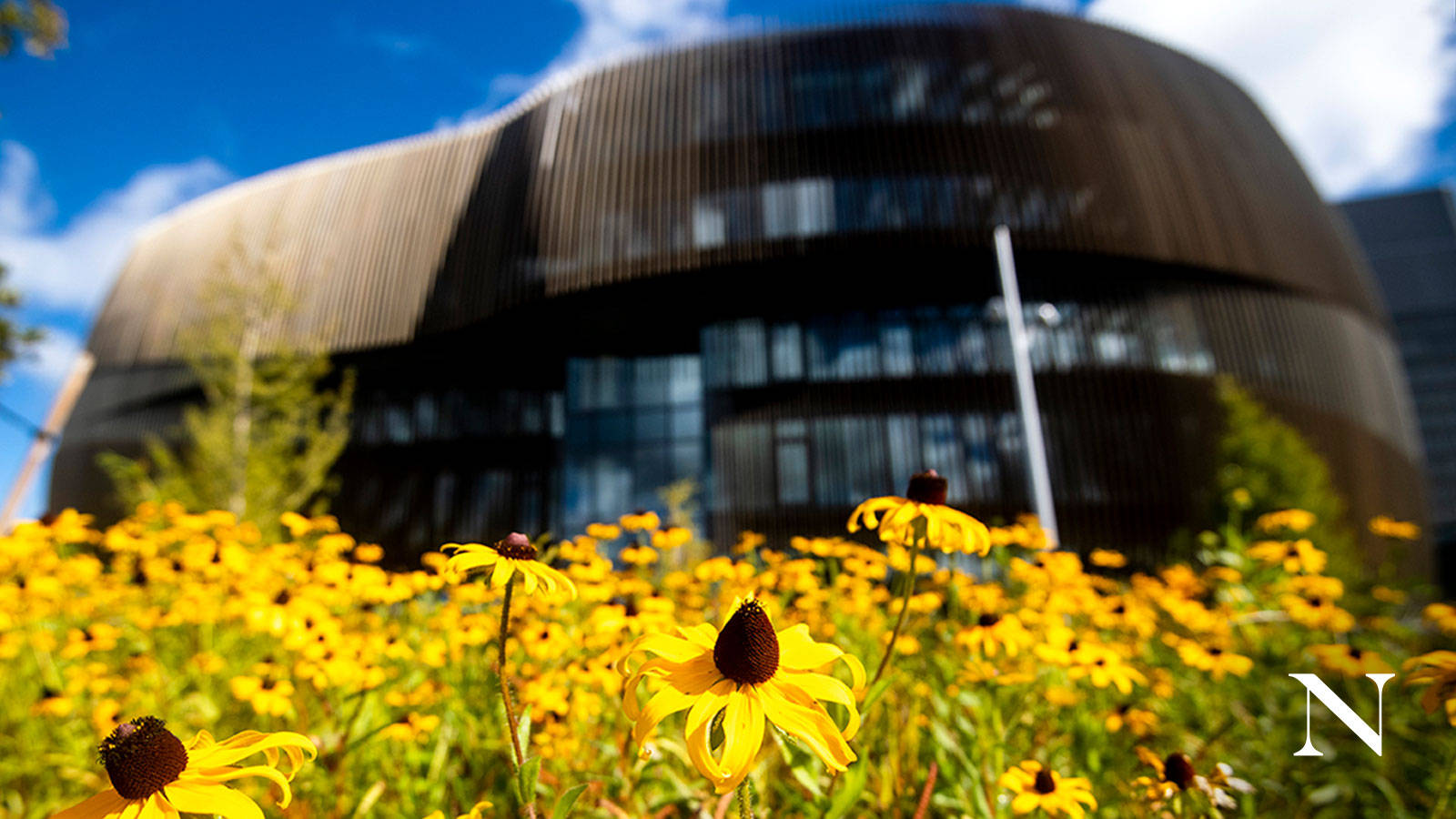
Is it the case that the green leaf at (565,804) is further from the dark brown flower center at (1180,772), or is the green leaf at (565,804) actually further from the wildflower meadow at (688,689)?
the dark brown flower center at (1180,772)

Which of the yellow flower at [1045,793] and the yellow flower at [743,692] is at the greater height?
the yellow flower at [743,692]

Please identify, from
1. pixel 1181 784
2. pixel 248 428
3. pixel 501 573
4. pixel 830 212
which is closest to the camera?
pixel 501 573

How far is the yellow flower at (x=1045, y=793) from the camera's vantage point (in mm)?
1507

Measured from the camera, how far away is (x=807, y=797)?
1.83 m

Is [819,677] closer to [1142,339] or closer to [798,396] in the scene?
[798,396]

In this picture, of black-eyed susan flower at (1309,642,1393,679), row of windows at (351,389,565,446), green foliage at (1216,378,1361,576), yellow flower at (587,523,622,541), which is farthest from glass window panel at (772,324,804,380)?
black-eyed susan flower at (1309,642,1393,679)

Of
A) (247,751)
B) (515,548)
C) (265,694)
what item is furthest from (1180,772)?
(265,694)

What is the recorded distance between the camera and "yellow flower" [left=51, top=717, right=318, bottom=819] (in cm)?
82

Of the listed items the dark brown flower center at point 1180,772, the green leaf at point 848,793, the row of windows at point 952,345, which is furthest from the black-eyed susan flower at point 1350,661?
the row of windows at point 952,345

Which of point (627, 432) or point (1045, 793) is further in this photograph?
point (627, 432)

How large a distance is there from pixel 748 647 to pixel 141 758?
0.76 metres

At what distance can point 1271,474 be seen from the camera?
14.6 m

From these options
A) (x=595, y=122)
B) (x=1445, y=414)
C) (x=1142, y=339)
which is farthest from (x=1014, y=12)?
(x=1445, y=414)

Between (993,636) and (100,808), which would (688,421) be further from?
(100,808)
